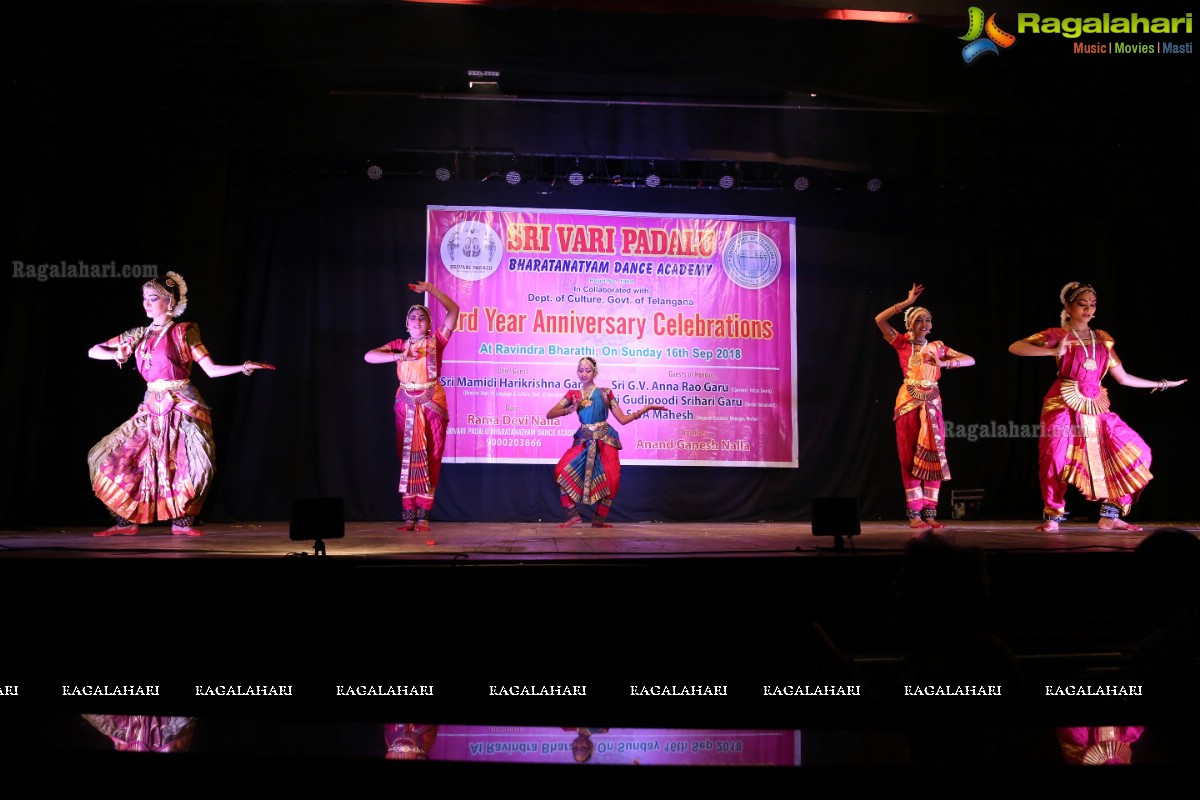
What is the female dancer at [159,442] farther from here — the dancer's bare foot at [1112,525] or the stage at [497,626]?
the dancer's bare foot at [1112,525]

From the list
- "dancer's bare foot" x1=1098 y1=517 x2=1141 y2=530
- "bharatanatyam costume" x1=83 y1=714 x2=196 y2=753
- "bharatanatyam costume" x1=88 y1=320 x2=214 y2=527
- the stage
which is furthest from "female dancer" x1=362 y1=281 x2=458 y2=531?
"bharatanatyam costume" x1=83 y1=714 x2=196 y2=753

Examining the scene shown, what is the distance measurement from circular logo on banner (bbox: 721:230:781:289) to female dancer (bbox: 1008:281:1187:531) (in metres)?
2.43

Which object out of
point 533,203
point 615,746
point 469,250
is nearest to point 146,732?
point 615,746

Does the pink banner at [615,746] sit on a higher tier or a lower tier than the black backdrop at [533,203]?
lower

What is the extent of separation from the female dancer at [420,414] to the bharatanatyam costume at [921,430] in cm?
327

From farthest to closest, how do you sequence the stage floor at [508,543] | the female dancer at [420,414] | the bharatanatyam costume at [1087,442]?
the female dancer at [420,414] → the bharatanatyam costume at [1087,442] → the stage floor at [508,543]

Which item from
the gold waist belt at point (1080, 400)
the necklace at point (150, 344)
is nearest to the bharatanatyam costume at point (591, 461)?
the necklace at point (150, 344)

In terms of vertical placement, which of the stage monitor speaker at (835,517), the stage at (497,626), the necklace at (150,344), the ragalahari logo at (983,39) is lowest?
the stage at (497,626)

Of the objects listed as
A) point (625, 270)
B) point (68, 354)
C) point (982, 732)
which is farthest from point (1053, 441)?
point (68, 354)

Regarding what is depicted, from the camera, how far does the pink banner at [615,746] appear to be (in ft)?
2.69

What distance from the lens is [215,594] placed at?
2.97 m

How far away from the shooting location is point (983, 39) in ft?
17.8

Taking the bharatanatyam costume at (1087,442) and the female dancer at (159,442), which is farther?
the bharatanatyam costume at (1087,442)

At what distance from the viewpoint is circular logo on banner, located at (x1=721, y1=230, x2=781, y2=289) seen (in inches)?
301
